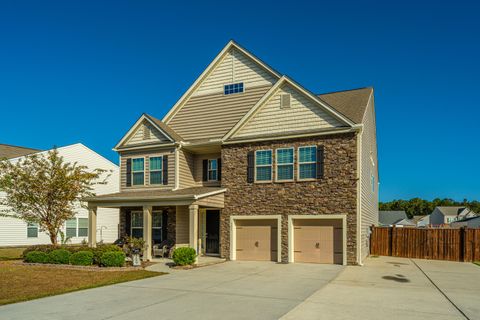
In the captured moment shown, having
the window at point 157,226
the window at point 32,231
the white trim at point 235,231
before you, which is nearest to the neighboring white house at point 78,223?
the window at point 32,231

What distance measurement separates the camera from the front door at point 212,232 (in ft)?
67.4

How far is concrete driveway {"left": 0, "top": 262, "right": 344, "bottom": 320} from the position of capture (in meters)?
8.34

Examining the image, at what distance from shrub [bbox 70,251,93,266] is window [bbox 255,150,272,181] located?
784 cm

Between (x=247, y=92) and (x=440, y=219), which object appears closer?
(x=247, y=92)

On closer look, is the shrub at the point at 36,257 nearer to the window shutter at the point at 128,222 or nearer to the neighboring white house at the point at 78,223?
the window shutter at the point at 128,222

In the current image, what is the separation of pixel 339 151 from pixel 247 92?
652cm

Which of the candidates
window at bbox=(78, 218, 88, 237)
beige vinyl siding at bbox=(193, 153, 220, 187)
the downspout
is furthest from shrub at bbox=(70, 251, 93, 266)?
window at bbox=(78, 218, 88, 237)

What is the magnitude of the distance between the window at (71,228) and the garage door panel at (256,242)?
17.7m

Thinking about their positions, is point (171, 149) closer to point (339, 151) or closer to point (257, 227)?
point (257, 227)

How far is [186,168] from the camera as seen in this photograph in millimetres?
21125

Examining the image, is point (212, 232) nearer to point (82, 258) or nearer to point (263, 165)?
point (263, 165)

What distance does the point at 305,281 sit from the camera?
12484 mm

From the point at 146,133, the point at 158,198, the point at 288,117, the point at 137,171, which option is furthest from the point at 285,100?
the point at 137,171

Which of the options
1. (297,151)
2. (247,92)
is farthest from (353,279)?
(247,92)
